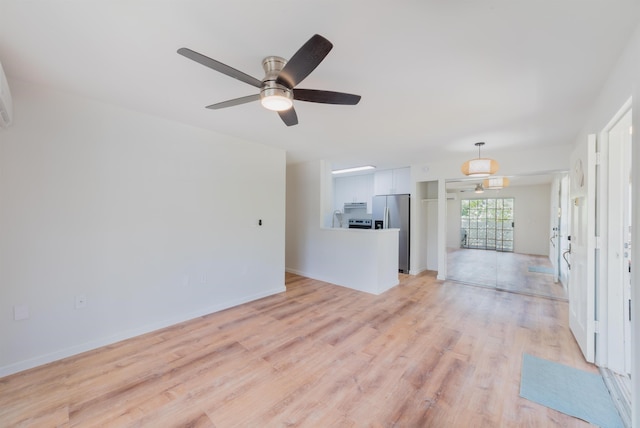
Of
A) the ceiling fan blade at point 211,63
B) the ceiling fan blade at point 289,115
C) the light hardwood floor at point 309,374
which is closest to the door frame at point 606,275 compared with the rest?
the light hardwood floor at point 309,374

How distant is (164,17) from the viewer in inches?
56.1

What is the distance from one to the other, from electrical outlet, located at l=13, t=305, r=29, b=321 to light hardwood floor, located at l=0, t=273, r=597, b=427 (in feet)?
1.52

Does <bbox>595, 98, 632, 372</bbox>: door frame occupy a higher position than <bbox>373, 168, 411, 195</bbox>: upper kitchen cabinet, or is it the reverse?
<bbox>373, 168, 411, 195</bbox>: upper kitchen cabinet

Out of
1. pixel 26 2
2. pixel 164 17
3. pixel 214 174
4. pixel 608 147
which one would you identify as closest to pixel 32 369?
pixel 214 174

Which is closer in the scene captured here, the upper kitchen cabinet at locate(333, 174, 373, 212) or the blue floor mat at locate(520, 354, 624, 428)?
the blue floor mat at locate(520, 354, 624, 428)

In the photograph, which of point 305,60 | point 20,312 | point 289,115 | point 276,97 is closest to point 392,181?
point 289,115

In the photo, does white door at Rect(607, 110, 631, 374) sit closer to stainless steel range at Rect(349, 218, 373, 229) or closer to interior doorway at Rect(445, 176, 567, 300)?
interior doorway at Rect(445, 176, 567, 300)

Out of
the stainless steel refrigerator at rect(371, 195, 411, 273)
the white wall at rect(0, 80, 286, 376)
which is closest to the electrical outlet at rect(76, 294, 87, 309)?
the white wall at rect(0, 80, 286, 376)

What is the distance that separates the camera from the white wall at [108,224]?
217 centimetres

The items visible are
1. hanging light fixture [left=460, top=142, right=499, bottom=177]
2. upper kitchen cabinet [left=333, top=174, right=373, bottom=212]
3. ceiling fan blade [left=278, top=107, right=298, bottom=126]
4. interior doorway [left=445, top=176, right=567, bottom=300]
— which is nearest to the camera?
ceiling fan blade [left=278, top=107, right=298, bottom=126]

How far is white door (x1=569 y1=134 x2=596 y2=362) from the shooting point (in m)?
2.27

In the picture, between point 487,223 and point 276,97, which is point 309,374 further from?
point 487,223

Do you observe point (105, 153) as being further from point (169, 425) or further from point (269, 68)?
point (169, 425)

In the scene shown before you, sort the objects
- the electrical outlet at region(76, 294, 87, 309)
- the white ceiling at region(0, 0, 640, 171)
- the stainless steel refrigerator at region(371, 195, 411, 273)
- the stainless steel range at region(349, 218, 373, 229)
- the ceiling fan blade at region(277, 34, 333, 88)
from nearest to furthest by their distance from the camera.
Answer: the ceiling fan blade at region(277, 34, 333, 88)
the white ceiling at region(0, 0, 640, 171)
the electrical outlet at region(76, 294, 87, 309)
the stainless steel refrigerator at region(371, 195, 411, 273)
the stainless steel range at region(349, 218, 373, 229)
